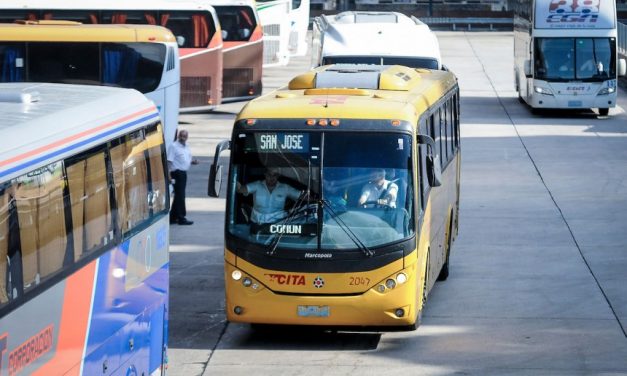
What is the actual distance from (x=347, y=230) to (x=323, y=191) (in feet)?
1.54

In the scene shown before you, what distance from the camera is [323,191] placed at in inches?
579

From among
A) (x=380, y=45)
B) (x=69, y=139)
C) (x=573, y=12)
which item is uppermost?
(x=573, y=12)

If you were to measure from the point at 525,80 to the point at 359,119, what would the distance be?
90.0 feet

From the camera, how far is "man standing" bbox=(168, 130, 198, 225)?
75.6 ft

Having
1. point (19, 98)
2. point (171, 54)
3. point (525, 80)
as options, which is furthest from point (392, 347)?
point (525, 80)

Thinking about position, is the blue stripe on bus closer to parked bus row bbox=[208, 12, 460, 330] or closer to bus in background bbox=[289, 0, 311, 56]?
parked bus row bbox=[208, 12, 460, 330]

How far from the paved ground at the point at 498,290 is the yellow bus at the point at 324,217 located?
57cm

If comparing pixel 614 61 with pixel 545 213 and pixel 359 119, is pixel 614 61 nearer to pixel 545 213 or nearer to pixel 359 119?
pixel 545 213

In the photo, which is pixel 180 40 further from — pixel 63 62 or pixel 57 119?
pixel 57 119

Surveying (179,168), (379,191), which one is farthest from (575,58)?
(379,191)

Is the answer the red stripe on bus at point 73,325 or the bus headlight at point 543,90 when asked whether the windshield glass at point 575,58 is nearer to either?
the bus headlight at point 543,90

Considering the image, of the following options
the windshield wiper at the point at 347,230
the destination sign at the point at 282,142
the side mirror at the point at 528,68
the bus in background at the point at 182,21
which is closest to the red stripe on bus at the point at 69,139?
the destination sign at the point at 282,142

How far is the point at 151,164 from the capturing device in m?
12.7

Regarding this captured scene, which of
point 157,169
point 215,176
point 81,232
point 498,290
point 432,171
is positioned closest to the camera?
point 81,232
